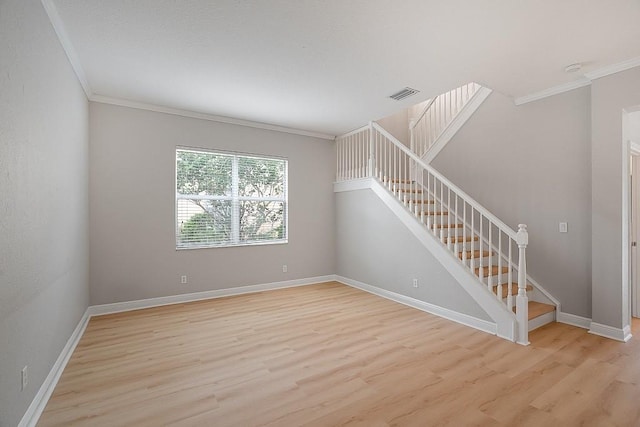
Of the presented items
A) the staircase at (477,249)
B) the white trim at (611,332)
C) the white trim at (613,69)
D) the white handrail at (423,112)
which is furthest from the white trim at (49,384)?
the white handrail at (423,112)

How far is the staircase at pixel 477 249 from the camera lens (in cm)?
310

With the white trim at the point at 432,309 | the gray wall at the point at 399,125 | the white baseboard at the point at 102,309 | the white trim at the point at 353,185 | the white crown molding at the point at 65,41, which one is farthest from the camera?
the gray wall at the point at 399,125

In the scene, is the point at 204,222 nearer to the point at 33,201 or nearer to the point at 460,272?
the point at 33,201

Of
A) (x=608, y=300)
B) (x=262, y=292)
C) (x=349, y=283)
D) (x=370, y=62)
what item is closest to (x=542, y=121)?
(x=608, y=300)

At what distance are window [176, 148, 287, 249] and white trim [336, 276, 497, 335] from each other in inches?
68.9

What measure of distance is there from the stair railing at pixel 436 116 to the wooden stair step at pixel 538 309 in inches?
116

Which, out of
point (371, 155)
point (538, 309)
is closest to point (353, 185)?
point (371, 155)

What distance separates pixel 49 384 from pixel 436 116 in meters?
6.00

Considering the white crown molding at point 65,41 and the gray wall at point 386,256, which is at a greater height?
the white crown molding at point 65,41

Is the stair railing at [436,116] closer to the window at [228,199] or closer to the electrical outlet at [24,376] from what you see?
the window at [228,199]

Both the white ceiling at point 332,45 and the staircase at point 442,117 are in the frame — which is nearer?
the white ceiling at point 332,45

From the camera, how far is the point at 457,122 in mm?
4859

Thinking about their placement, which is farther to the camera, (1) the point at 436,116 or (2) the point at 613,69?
(1) the point at 436,116

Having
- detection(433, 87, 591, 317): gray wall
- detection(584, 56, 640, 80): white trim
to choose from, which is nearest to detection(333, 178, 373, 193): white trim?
detection(433, 87, 591, 317): gray wall
